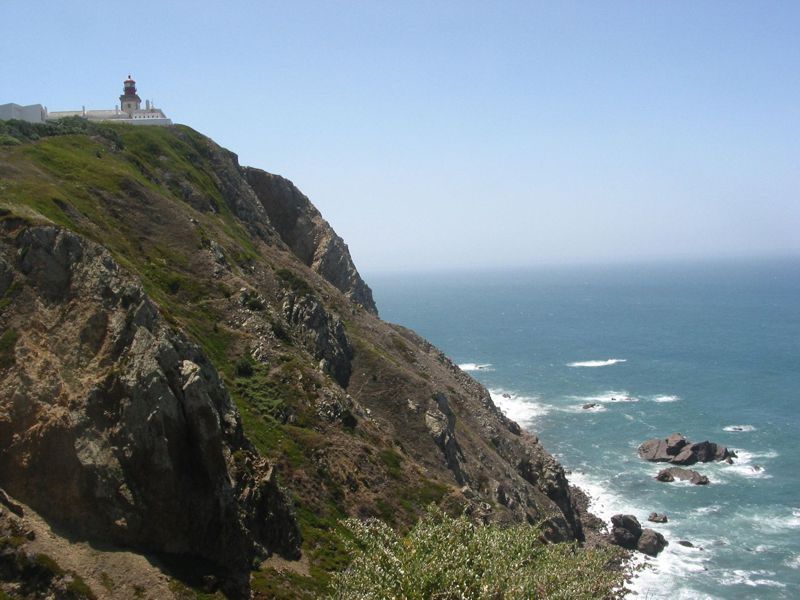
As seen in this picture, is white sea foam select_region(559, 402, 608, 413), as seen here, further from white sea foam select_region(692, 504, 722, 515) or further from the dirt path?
the dirt path

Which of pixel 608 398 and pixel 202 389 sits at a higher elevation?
pixel 202 389

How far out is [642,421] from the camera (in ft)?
366

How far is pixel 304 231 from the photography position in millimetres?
99438

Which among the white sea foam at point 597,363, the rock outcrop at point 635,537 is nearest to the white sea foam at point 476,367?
the white sea foam at point 597,363

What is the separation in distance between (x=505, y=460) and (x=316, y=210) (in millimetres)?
51458

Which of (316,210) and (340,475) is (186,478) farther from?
(316,210)

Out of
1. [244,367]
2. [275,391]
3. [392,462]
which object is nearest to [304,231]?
[244,367]

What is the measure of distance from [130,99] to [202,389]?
94.1 metres

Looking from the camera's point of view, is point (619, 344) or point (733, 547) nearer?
point (733, 547)

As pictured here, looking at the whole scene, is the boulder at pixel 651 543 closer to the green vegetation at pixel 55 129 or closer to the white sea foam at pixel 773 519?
the white sea foam at pixel 773 519

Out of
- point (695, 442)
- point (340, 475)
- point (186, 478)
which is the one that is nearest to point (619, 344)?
point (695, 442)

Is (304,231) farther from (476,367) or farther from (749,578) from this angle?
(476,367)

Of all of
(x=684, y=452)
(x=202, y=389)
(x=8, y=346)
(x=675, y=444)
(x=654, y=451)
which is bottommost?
(x=654, y=451)

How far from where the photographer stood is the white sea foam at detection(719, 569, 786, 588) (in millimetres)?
60938
